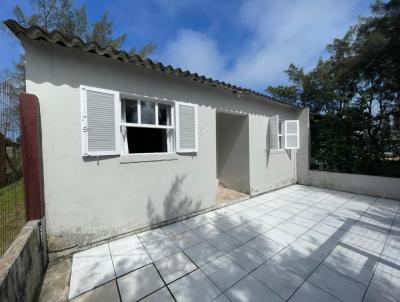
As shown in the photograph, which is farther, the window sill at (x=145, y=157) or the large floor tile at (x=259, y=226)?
the large floor tile at (x=259, y=226)

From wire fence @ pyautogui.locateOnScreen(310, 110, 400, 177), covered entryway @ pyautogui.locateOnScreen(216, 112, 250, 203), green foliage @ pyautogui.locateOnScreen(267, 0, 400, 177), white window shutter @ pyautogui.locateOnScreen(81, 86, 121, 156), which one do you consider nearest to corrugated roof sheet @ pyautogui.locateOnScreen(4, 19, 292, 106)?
white window shutter @ pyautogui.locateOnScreen(81, 86, 121, 156)

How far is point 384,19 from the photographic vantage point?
21.0ft

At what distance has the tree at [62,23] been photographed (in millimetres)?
9297

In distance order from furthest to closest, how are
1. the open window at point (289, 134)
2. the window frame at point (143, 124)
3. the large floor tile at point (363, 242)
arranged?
the open window at point (289, 134) → the window frame at point (143, 124) → the large floor tile at point (363, 242)

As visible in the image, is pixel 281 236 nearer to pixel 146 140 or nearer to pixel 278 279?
pixel 278 279

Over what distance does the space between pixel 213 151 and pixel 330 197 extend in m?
4.53

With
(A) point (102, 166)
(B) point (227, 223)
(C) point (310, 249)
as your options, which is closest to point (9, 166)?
(A) point (102, 166)

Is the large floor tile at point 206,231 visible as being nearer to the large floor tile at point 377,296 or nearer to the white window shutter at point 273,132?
the large floor tile at point 377,296

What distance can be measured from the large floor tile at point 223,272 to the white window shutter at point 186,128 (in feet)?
7.92

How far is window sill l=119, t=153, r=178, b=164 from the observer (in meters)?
3.58

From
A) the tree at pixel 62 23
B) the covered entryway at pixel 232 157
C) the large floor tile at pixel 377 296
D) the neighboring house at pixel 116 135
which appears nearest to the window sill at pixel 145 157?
the neighboring house at pixel 116 135

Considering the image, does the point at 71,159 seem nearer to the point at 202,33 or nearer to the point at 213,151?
the point at 213,151

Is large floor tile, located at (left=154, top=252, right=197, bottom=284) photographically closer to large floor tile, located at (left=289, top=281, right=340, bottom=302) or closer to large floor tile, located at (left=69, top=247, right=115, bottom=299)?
large floor tile, located at (left=69, top=247, right=115, bottom=299)

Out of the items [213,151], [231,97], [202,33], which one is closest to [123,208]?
[213,151]
